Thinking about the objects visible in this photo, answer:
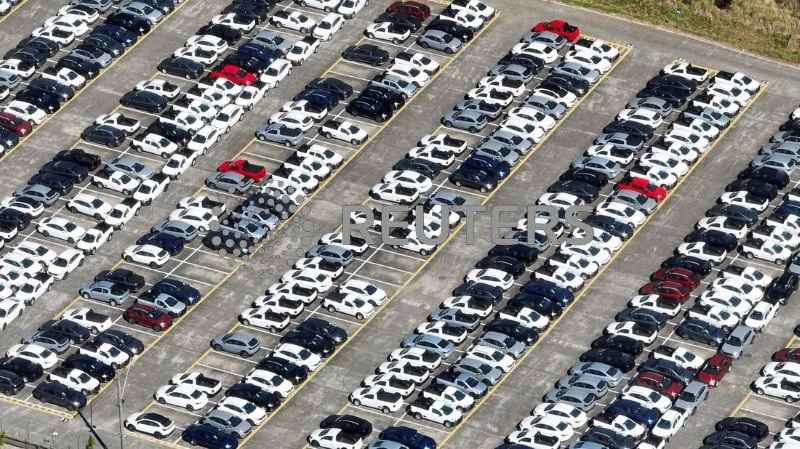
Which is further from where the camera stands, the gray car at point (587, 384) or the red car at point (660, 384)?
the gray car at point (587, 384)

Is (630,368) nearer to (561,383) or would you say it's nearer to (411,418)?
(561,383)

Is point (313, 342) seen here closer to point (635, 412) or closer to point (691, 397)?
point (635, 412)

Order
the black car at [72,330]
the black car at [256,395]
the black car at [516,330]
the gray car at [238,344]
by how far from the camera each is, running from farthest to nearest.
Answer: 1. the black car at [72,330]
2. the black car at [516,330]
3. the gray car at [238,344]
4. the black car at [256,395]

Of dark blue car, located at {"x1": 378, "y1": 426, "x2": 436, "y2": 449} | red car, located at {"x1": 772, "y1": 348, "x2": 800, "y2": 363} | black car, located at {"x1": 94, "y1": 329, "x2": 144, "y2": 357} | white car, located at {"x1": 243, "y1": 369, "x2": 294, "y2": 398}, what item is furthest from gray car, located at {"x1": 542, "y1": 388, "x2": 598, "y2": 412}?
black car, located at {"x1": 94, "y1": 329, "x2": 144, "y2": 357}

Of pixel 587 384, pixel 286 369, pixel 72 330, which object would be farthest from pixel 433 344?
pixel 72 330

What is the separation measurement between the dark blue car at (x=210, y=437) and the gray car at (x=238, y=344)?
1058 centimetres

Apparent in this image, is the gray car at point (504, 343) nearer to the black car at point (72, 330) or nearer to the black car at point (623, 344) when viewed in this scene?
the black car at point (623, 344)

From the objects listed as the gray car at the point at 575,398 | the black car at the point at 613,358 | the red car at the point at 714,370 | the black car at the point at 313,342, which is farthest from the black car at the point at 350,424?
the red car at the point at 714,370

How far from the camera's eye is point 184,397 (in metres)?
192

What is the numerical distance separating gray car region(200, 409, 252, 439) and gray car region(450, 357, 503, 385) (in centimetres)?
1768

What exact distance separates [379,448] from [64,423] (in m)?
25.8

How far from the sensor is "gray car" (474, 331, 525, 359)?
196875 mm

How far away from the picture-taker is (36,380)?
19550 centimetres

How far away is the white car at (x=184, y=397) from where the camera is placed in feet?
630
